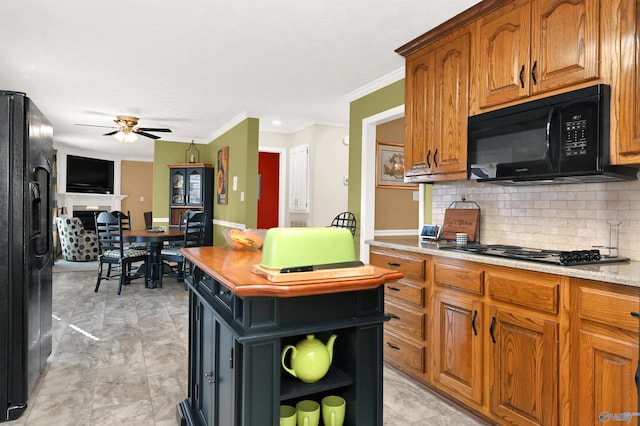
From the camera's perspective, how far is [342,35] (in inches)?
117

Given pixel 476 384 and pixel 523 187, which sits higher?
pixel 523 187

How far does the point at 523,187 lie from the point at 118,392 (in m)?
2.91

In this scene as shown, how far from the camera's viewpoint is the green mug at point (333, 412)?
1457 millimetres

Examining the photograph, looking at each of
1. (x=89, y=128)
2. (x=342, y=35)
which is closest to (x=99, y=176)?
(x=89, y=128)

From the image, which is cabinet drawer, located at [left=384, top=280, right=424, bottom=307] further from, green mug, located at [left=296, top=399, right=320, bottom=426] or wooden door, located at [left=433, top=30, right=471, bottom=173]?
green mug, located at [left=296, top=399, right=320, bottom=426]

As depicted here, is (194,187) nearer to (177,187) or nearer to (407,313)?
(177,187)

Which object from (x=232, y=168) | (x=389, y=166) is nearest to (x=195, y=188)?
(x=232, y=168)

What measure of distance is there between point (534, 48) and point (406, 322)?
5.98 feet

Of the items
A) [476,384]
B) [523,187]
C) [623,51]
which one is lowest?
[476,384]

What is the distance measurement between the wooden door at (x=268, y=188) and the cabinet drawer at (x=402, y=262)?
16.0ft

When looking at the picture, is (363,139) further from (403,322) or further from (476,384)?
(476,384)

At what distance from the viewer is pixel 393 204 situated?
171 inches

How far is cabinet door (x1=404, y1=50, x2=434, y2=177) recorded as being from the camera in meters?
2.86

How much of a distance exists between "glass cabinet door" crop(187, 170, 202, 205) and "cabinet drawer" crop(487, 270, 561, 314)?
625 cm
